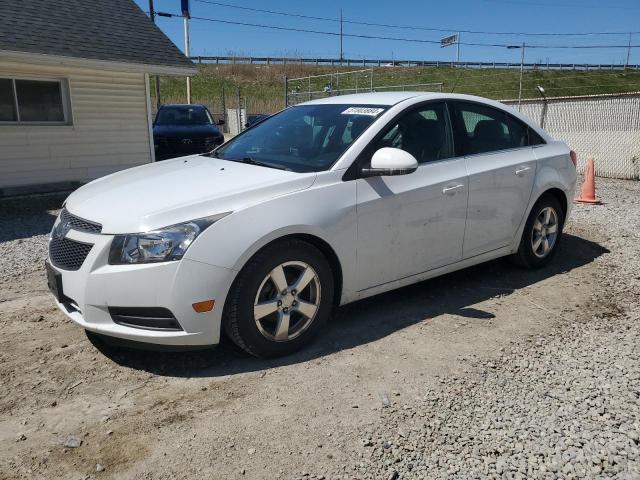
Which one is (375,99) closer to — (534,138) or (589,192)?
(534,138)

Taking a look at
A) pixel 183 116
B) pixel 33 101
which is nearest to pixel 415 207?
pixel 33 101

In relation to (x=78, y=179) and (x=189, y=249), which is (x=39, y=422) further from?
(x=78, y=179)

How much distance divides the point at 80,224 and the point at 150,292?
2.42ft

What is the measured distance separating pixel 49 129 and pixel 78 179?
1090 mm

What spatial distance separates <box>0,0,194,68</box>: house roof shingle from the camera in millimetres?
9609

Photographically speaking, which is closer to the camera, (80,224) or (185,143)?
(80,224)

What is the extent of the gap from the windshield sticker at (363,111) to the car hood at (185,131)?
9.83 metres

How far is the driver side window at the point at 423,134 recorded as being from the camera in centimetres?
406

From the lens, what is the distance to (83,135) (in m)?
10.8

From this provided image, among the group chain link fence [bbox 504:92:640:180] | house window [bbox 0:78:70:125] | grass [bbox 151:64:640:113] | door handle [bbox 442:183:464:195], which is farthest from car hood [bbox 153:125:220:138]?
grass [bbox 151:64:640:113]

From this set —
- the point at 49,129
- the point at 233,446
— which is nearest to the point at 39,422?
the point at 233,446

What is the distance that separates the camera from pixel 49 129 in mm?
10266

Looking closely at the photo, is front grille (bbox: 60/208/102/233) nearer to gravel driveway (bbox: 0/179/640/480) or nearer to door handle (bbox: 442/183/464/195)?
gravel driveway (bbox: 0/179/640/480)

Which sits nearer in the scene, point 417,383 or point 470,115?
point 417,383
